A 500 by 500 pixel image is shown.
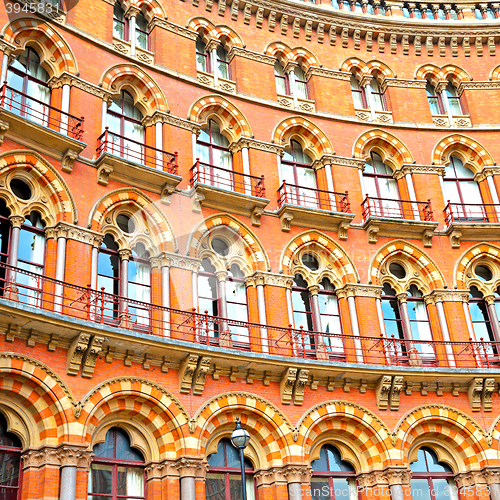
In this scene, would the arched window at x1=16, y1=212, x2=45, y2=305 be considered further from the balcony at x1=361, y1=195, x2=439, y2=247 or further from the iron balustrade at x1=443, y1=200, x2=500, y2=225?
the iron balustrade at x1=443, y1=200, x2=500, y2=225

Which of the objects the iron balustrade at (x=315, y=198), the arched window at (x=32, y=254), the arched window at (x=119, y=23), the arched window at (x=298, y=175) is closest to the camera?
the arched window at (x=32, y=254)

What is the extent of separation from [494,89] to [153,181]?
581 inches

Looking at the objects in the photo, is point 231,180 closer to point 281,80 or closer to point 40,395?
point 281,80

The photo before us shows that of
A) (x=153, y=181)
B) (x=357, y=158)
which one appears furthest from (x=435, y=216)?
(x=153, y=181)

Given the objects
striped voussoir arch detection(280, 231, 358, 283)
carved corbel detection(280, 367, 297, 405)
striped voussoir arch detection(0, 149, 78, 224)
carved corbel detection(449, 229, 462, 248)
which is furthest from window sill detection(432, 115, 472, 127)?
A: striped voussoir arch detection(0, 149, 78, 224)

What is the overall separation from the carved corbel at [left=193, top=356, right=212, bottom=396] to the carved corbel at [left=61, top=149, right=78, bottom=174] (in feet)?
19.8

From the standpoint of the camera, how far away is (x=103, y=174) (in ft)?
58.5

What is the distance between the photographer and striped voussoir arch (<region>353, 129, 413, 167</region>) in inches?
928

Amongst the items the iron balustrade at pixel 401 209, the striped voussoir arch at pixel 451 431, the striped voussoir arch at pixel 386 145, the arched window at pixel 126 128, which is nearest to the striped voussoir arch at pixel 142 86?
the arched window at pixel 126 128

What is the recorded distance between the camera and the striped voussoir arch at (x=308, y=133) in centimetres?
2277

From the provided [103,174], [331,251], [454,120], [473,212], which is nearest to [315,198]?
[331,251]

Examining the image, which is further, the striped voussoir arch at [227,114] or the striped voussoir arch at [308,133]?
the striped voussoir arch at [308,133]

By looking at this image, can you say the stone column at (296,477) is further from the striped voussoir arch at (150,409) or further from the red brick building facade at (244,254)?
the striped voussoir arch at (150,409)

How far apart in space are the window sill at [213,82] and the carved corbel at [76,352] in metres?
10.6
